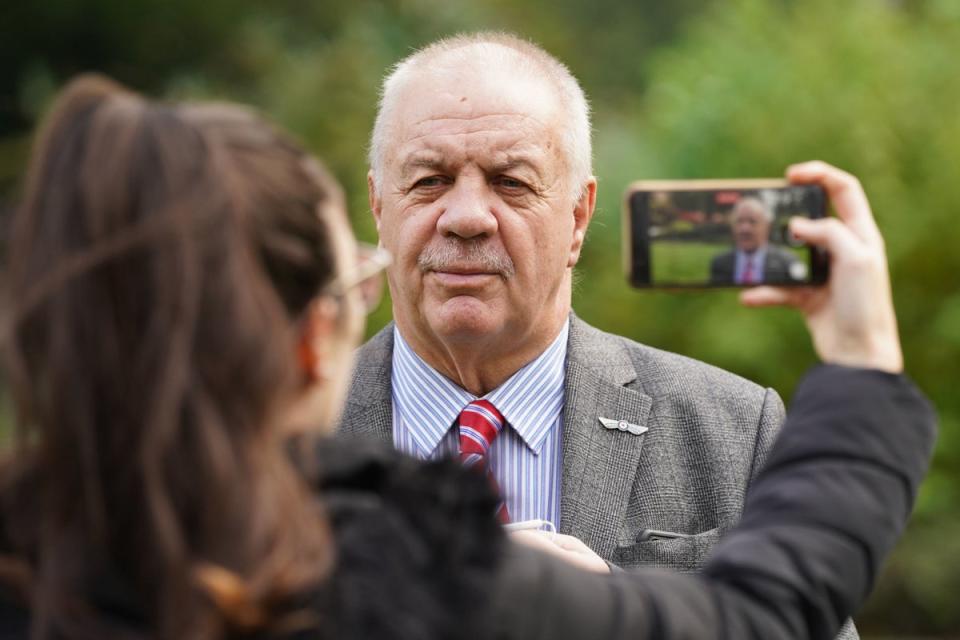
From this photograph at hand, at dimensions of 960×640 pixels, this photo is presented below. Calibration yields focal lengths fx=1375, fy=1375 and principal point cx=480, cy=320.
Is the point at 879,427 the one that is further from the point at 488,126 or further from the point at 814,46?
the point at 814,46

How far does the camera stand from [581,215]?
395 cm

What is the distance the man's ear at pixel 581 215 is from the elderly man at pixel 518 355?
58mm

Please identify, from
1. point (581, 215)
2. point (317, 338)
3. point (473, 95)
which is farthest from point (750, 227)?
point (581, 215)

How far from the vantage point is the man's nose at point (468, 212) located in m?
3.61

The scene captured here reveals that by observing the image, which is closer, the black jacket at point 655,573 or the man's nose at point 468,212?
the black jacket at point 655,573

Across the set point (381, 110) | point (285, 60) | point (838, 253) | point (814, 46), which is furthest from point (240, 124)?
point (285, 60)

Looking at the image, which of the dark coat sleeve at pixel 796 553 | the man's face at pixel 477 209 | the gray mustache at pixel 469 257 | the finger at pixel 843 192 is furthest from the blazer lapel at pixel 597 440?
the finger at pixel 843 192

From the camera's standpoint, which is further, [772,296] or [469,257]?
[469,257]

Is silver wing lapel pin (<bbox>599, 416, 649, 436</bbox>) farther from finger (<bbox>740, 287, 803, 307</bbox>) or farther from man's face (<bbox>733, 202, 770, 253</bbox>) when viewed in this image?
finger (<bbox>740, 287, 803, 307</bbox>)

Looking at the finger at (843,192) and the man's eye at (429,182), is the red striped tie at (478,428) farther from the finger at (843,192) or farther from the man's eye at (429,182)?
the finger at (843,192)

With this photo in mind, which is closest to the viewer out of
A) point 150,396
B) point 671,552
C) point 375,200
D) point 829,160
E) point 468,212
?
point 150,396

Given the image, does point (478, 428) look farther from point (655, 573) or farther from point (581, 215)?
point (655, 573)

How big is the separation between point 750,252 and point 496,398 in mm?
1468

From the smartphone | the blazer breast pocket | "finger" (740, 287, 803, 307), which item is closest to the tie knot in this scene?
the blazer breast pocket
